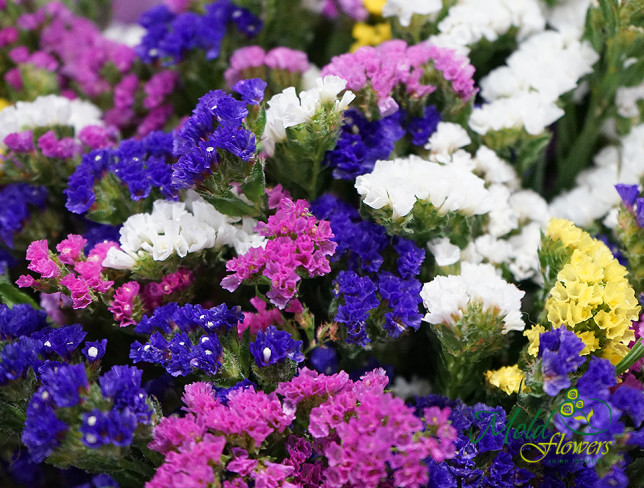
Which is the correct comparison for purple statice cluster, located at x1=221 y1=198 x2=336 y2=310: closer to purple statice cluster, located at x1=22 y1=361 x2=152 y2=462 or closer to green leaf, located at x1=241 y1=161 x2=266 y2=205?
green leaf, located at x1=241 y1=161 x2=266 y2=205

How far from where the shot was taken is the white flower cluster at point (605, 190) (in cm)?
126

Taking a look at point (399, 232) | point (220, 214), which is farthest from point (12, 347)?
point (399, 232)

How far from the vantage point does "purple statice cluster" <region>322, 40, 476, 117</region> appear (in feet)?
3.65

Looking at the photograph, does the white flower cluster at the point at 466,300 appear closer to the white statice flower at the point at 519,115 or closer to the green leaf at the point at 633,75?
the white statice flower at the point at 519,115

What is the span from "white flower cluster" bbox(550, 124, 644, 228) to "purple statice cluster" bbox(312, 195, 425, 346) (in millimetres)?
437

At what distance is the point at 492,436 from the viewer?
96 cm

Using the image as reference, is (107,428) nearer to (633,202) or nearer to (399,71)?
(399,71)

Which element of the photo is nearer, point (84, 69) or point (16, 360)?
point (16, 360)

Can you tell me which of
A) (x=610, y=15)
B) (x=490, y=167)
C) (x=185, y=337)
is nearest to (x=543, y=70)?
(x=610, y=15)

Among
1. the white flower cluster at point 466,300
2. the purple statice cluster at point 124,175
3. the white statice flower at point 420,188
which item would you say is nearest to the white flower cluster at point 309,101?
the white statice flower at point 420,188

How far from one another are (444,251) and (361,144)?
0.81ft

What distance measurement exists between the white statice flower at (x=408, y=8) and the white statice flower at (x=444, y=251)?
0.54 metres

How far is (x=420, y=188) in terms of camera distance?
1.03 m

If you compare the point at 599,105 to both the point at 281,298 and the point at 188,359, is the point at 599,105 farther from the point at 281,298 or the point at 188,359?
the point at 188,359
